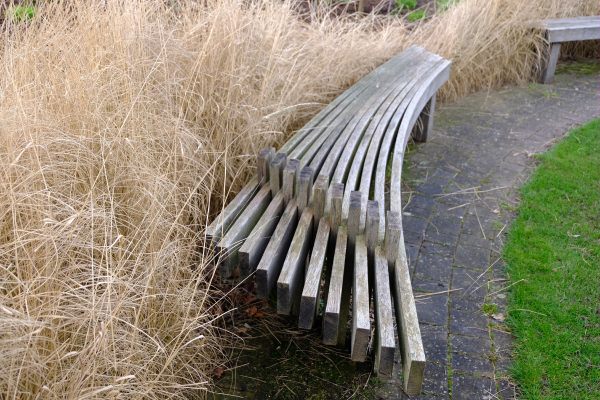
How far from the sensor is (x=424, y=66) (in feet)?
16.9

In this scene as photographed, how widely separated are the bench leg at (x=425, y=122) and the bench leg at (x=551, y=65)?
209 cm

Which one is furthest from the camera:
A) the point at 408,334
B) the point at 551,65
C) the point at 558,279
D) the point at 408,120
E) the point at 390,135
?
the point at 551,65

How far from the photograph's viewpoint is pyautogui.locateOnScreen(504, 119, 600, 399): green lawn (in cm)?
274

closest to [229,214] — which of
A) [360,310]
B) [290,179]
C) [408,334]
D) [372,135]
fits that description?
[290,179]

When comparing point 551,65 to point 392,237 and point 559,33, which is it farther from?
point 392,237

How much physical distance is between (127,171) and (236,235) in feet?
1.91

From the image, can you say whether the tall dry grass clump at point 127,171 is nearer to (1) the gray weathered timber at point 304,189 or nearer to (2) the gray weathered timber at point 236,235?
(2) the gray weathered timber at point 236,235

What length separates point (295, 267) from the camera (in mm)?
2486

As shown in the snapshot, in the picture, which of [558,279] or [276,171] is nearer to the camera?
[276,171]

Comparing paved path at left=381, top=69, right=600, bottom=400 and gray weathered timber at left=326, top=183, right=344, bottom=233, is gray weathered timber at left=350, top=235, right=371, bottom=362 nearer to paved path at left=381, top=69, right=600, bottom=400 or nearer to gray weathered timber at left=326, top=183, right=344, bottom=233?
gray weathered timber at left=326, top=183, right=344, bottom=233

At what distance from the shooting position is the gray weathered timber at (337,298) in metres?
2.28

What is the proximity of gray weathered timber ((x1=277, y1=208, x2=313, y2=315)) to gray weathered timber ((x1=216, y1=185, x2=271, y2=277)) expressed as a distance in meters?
0.21

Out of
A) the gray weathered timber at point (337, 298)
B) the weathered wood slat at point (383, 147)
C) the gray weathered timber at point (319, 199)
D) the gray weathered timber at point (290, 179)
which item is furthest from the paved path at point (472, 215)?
the gray weathered timber at point (290, 179)

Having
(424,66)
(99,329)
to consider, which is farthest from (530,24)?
(99,329)
